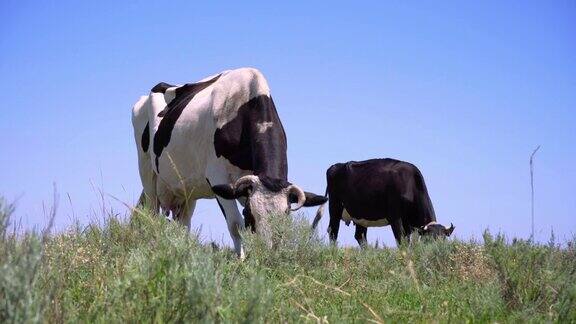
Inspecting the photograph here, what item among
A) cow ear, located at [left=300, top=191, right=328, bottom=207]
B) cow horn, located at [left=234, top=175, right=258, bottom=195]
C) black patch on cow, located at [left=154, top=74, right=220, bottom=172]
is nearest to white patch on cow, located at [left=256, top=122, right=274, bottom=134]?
cow ear, located at [left=300, top=191, right=328, bottom=207]

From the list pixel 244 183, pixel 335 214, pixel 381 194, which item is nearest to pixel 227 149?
pixel 244 183

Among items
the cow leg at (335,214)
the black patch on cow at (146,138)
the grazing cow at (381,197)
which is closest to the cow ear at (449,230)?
the grazing cow at (381,197)

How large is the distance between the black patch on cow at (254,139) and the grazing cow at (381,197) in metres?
5.62

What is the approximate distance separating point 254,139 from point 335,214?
34.5ft

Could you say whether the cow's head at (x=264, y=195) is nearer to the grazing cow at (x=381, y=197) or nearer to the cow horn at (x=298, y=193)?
the cow horn at (x=298, y=193)

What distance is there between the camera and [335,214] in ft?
62.5

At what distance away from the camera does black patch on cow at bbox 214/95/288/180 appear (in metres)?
8.56

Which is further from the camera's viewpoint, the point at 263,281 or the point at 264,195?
the point at 264,195

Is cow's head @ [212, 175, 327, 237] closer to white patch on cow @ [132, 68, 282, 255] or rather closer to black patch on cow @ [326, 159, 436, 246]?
white patch on cow @ [132, 68, 282, 255]

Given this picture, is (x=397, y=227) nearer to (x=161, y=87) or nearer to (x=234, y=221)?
(x=161, y=87)

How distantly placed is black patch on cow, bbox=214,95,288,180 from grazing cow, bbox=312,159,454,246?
18.4 ft

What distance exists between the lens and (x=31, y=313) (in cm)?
229

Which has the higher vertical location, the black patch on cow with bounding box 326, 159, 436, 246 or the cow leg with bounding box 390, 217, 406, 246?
the black patch on cow with bounding box 326, 159, 436, 246

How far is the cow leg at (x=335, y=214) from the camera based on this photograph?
18.9 meters
